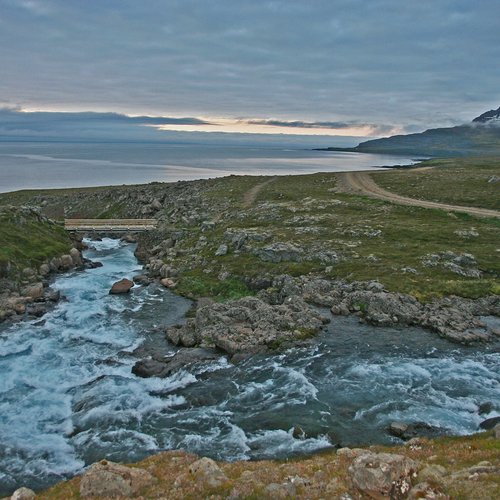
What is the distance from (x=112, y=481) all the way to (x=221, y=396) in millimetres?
16321

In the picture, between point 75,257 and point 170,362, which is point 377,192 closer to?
point 75,257

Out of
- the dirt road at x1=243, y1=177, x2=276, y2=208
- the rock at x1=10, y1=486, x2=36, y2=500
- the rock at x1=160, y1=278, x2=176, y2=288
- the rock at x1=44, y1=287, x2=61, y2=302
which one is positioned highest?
the dirt road at x1=243, y1=177, x2=276, y2=208

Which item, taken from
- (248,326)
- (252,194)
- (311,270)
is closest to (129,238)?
(252,194)

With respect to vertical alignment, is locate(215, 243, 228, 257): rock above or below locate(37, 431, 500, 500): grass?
above

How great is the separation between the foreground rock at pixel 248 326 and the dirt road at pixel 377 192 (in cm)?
5728

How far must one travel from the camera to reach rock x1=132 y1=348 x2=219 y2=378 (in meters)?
42.8

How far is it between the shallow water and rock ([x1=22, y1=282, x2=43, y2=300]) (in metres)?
9.95

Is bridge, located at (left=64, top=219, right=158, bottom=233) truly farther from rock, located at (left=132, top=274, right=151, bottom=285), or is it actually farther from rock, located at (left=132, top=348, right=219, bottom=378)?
rock, located at (left=132, top=348, right=219, bottom=378)

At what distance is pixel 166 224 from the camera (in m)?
108

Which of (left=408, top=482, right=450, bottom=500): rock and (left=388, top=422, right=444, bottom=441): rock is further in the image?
(left=388, top=422, right=444, bottom=441): rock

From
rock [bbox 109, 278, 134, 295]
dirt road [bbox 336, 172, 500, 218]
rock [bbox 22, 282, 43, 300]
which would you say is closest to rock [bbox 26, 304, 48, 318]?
rock [bbox 22, 282, 43, 300]

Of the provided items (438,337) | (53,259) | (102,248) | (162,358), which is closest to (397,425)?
(438,337)

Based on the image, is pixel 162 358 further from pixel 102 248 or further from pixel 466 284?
pixel 102 248

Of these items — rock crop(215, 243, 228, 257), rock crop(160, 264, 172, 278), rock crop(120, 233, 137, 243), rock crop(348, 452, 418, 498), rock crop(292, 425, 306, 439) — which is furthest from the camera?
rock crop(120, 233, 137, 243)
